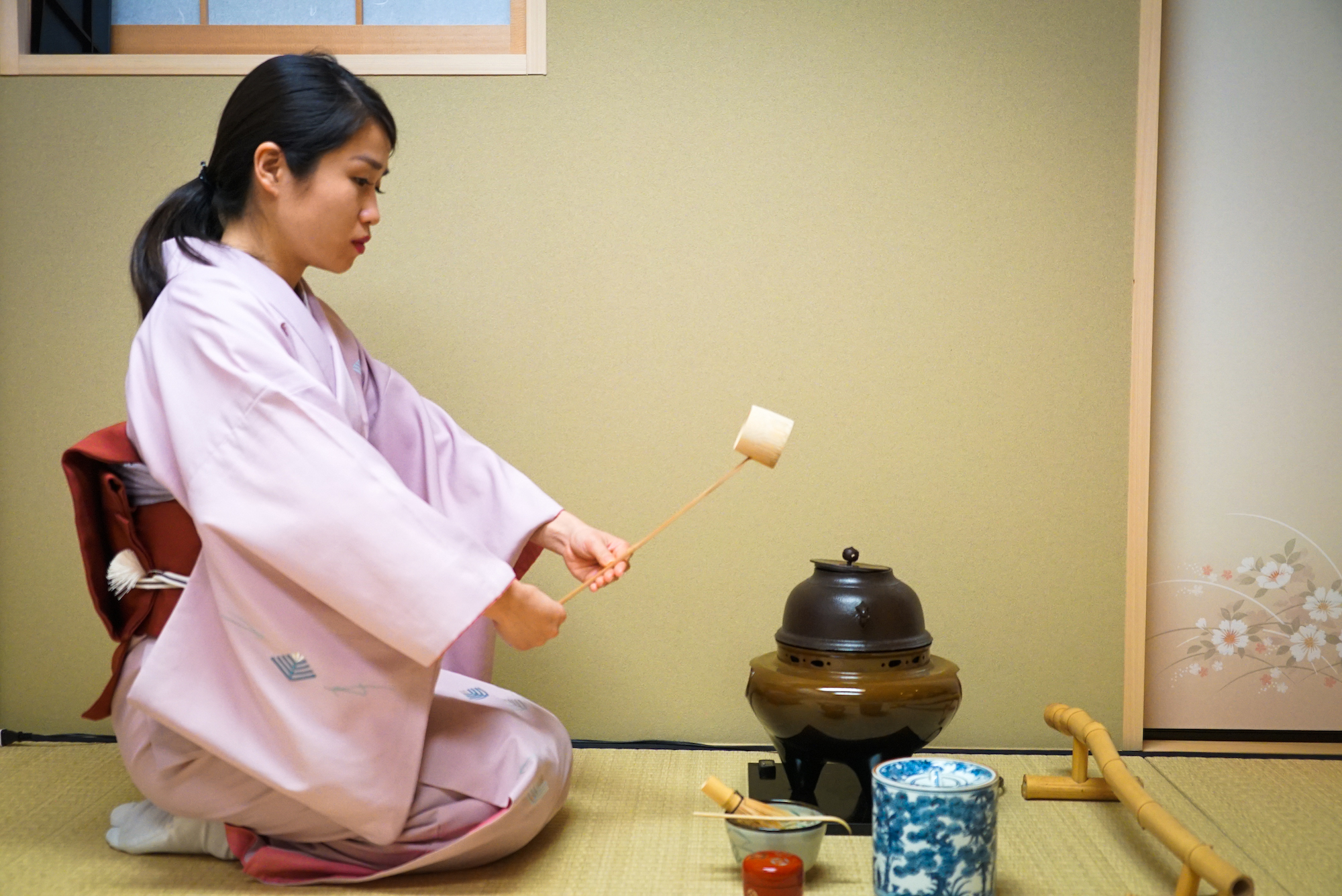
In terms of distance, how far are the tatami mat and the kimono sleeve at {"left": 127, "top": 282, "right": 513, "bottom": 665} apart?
0.52 metres

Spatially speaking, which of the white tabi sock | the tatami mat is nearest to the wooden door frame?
the tatami mat

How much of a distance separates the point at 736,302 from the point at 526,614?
1151 millimetres

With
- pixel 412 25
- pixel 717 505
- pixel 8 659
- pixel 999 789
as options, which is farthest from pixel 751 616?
pixel 8 659

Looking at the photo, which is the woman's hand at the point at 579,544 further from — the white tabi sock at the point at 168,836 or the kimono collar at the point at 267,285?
the white tabi sock at the point at 168,836

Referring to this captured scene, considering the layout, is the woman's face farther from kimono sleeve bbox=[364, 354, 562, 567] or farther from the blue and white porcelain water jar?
the blue and white porcelain water jar

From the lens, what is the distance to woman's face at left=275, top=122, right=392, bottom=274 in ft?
6.37

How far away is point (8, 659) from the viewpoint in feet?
8.89

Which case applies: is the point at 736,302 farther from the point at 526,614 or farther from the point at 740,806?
the point at 740,806

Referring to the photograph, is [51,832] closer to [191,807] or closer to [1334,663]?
[191,807]

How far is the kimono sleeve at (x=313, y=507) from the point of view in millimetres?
1679

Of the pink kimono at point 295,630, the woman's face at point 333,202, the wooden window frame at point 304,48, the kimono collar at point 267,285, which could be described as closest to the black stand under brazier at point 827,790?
the pink kimono at point 295,630

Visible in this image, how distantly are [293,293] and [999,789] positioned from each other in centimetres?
173

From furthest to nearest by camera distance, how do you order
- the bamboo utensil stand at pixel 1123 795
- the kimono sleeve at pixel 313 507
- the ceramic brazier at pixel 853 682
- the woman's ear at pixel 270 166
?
the ceramic brazier at pixel 853 682
the woman's ear at pixel 270 166
the kimono sleeve at pixel 313 507
the bamboo utensil stand at pixel 1123 795

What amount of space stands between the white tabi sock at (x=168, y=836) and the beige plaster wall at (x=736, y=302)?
37.0 inches
